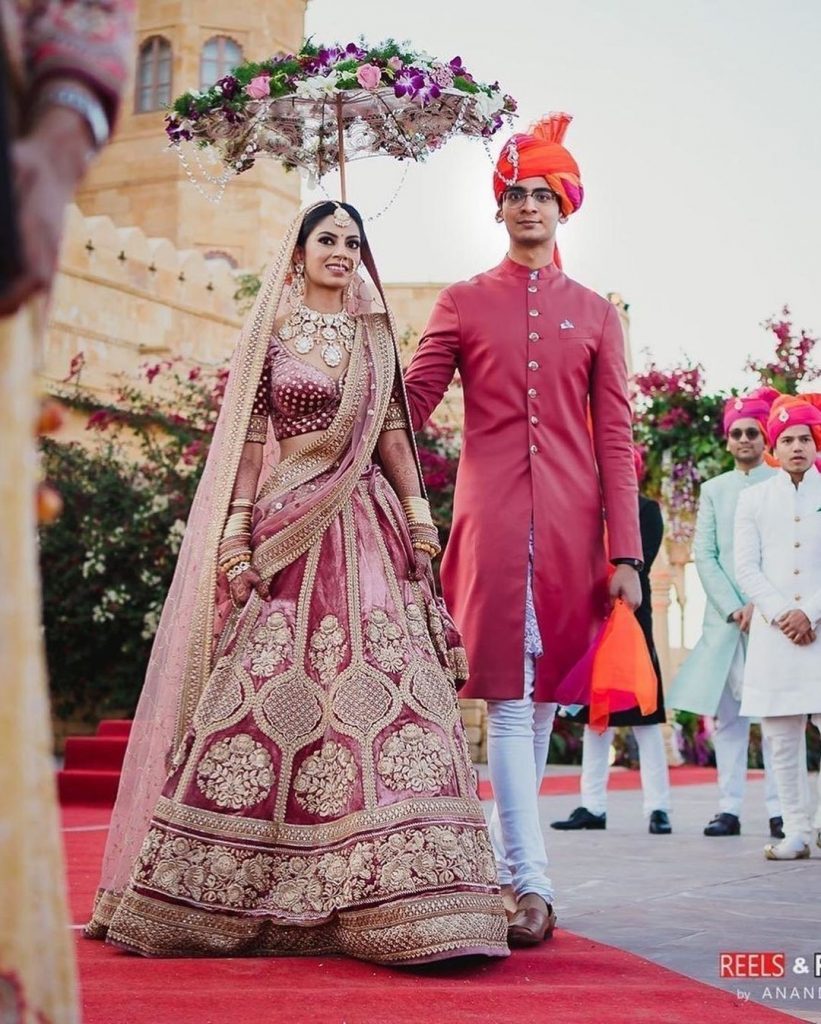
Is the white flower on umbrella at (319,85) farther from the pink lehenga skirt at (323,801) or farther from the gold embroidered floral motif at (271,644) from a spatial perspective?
the gold embroidered floral motif at (271,644)

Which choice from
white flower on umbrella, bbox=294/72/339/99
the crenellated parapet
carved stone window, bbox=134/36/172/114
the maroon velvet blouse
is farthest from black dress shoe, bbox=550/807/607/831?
carved stone window, bbox=134/36/172/114

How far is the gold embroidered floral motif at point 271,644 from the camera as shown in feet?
12.9

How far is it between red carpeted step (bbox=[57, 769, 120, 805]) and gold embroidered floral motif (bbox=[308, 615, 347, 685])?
5.91 m

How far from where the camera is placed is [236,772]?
3.81m

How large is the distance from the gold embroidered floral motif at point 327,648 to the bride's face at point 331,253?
1.02 metres

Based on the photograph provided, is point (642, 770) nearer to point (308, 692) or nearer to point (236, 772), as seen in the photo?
point (308, 692)

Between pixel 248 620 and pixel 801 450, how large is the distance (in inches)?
133

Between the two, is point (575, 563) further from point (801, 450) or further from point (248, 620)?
point (801, 450)

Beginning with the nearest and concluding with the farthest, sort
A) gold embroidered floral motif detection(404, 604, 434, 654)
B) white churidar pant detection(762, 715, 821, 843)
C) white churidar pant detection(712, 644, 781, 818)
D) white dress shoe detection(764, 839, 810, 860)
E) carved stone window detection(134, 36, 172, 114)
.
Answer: gold embroidered floral motif detection(404, 604, 434, 654) < white dress shoe detection(764, 839, 810, 860) < white churidar pant detection(762, 715, 821, 843) < white churidar pant detection(712, 644, 781, 818) < carved stone window detection(134, 36, 172, 114)

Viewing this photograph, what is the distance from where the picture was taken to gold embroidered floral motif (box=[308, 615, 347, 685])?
12.8ft

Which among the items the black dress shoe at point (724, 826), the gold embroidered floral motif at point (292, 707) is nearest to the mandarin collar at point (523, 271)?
the gold embroidered floral motif at point (292, 707)

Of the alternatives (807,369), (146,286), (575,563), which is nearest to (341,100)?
(575,563)

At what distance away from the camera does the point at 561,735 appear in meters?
14.1

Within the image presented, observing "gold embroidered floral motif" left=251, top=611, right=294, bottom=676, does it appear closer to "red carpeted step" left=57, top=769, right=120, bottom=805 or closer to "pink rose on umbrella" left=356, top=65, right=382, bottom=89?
"pink rose on umbrella" left=356, top=65, right=382, bottom=89
